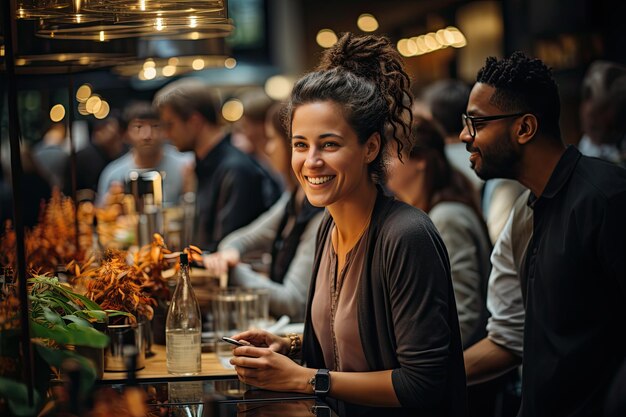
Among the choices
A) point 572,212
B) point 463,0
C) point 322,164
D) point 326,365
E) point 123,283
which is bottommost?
point 326,365

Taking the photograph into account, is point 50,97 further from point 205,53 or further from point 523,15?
point 523,15

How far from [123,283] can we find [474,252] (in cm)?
153

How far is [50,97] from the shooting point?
Result: 4703 mm

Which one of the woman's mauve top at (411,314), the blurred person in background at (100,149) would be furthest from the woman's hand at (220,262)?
the blurred person in background at (100,149)

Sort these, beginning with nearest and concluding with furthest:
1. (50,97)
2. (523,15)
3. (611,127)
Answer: (50,97) < (611,127) < (523,15)

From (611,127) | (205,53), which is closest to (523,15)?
(611,127)

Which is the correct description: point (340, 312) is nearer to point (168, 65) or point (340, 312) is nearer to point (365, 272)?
point (365, 272)

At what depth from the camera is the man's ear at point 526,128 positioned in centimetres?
301

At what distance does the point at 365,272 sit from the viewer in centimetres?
266

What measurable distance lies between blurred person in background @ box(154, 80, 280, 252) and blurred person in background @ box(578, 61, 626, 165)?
2.17 meters

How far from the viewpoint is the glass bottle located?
3.12 meters

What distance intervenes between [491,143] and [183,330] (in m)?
1.16

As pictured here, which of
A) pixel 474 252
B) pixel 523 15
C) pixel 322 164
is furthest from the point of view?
pixel 523 15

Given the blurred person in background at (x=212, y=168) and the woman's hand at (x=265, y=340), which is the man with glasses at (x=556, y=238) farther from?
the blurred person in background at (x=212, y=168)
